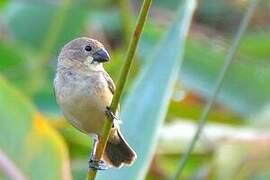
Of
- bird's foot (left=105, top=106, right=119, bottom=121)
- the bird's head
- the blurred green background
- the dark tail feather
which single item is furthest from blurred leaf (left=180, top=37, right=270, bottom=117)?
bird's foot (left=105, top=106, right=119, bottom=121)

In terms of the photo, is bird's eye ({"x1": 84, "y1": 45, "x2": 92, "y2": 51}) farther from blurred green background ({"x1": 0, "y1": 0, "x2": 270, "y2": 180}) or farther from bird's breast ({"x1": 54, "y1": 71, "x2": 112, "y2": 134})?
blurred green background ({"x1": 0, "y1": 0, "x2": 270, "y2": 180})

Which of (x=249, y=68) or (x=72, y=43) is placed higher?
(x=72, y=43)

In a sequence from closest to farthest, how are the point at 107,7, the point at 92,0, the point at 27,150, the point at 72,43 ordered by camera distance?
the point at 72,43 → the point at 27,150 → the point at 92,0 → the point at 107,7

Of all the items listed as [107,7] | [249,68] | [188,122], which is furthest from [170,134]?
[107,7]

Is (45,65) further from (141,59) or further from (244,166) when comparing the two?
(244,166)

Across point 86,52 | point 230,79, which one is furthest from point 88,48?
point 230,79

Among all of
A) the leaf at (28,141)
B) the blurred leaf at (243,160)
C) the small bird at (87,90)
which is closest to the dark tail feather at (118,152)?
the small bird at (87,90)

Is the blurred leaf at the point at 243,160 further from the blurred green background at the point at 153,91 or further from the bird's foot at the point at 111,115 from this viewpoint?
the bird's foot at the point at 111,115
